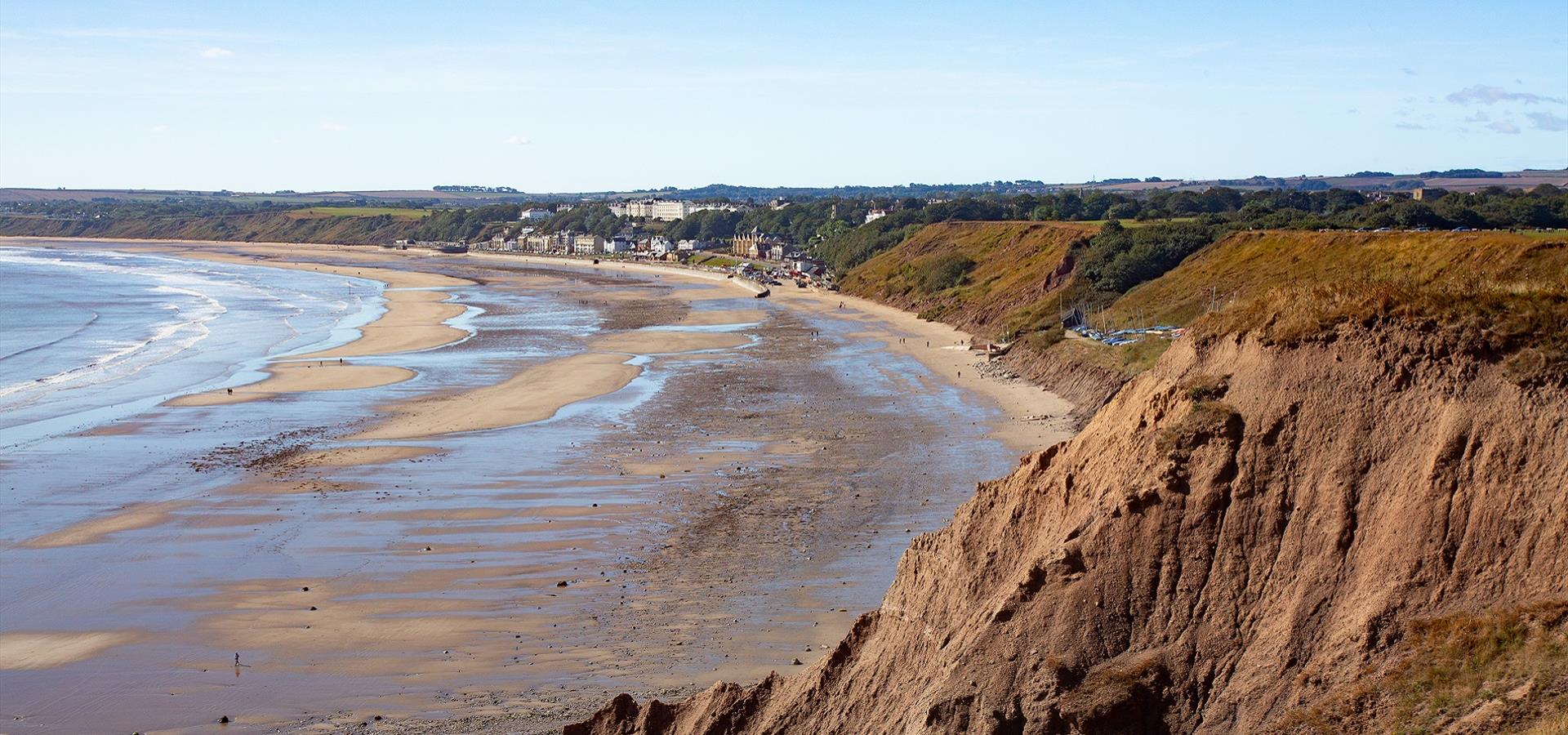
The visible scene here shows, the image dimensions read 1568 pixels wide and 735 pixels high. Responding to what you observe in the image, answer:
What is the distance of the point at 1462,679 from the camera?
459 inches

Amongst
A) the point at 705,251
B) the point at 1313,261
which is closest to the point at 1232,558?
the point at 1313,261

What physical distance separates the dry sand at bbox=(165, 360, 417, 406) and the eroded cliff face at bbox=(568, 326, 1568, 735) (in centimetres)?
4007

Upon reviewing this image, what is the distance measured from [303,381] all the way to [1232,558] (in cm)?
4698

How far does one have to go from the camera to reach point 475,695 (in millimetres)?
19312

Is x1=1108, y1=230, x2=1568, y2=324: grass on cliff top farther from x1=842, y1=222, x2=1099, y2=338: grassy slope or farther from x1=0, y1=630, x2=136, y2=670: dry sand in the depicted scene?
x1=0, y1=630, x2=136, y2=670: dry sand

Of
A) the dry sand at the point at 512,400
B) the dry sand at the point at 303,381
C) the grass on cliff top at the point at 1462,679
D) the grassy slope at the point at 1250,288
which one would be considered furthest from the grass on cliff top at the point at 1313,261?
the grass on cliff top at the point at 1462,679

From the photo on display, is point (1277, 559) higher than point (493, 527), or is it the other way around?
point (1277, 559)

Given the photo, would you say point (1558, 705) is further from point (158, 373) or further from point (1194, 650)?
point (158, 373)

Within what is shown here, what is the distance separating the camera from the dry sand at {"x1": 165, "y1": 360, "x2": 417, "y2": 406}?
163 feet

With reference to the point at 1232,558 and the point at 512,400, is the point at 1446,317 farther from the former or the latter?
the point at 512,400

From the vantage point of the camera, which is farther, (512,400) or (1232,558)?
(512,400)

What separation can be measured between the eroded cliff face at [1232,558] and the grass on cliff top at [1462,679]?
0.10m

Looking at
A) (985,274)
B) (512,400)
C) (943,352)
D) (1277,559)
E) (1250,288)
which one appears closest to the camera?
(1277,559)

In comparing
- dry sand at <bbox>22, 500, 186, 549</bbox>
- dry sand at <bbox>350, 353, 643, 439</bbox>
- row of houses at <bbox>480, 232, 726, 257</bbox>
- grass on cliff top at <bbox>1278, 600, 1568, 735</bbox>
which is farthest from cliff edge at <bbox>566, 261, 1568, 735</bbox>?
row of houses at <bbox>480, 232, 726, 257</bbox>
